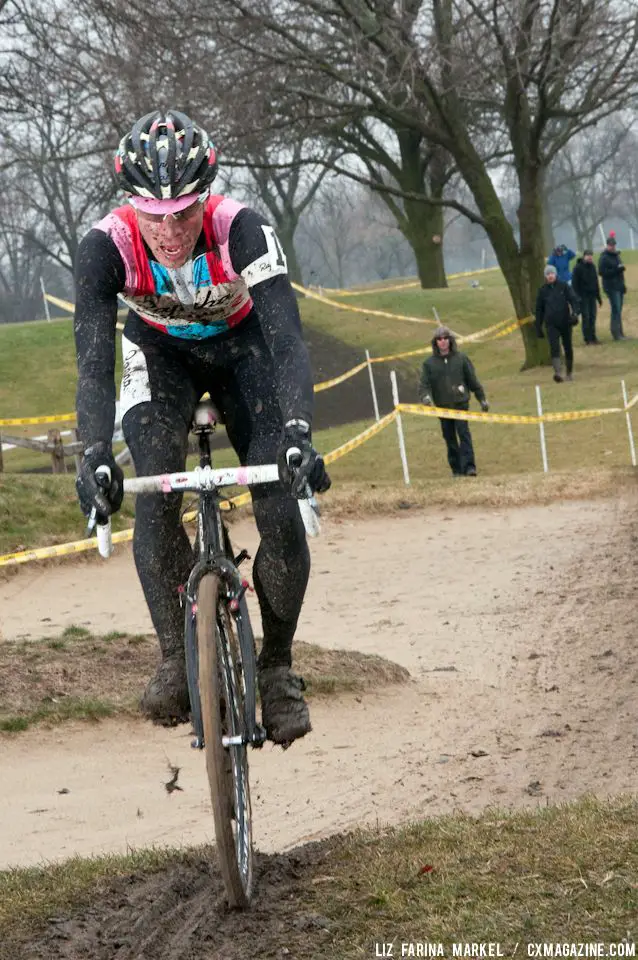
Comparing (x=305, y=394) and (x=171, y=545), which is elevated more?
(x=305, y=394)

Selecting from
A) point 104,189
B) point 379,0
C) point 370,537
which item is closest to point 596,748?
point 370,537

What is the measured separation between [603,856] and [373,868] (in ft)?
2.66

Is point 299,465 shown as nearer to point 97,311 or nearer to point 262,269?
point 262,269

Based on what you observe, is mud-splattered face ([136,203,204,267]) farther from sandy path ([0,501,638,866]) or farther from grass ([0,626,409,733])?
grass ([0,626,409,733])

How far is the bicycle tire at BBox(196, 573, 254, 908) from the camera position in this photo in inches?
174

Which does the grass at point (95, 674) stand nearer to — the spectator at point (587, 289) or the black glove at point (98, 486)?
the black glove at point (98, 486)

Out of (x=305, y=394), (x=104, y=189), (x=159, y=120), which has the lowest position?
(x=305, y=394)

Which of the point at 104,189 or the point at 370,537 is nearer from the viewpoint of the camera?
the point at 370,537

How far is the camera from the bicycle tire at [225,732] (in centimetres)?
441

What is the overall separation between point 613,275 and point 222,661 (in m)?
26.7

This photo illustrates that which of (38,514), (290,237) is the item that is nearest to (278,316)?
(38,514)

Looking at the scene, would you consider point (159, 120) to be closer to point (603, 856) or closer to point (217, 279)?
point (217, 279)

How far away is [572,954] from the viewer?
3846 mm

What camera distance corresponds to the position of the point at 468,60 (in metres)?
26.5
